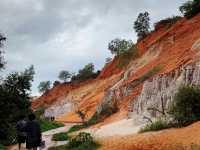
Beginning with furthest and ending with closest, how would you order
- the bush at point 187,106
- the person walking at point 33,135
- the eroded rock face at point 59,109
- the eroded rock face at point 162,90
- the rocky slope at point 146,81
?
the eroded rock face at point 59,109 < the rocky slope at point 146,81 < the eroded rock face at point 162,90 < the bush at point 187,106 < the person walking at point 33,135

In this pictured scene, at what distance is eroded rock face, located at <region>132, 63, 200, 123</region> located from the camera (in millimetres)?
31547

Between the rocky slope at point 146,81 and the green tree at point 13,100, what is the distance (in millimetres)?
6607

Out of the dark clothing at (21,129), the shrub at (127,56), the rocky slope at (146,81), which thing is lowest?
the dark clothing at (21,129)

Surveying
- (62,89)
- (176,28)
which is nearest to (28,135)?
(176,28)

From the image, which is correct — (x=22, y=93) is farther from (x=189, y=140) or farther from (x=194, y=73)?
(x=189, y=140)

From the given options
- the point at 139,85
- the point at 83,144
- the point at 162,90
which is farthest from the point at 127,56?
the point at 83,144

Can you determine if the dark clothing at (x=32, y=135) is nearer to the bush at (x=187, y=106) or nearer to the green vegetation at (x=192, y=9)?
the bush at (x=187, y=106)

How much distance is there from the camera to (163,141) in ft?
59.9

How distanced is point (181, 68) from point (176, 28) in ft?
111

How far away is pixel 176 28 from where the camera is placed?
68500 millimetres

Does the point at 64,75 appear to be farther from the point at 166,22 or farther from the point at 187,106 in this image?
the point at 187,106

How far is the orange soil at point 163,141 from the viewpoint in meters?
17.5

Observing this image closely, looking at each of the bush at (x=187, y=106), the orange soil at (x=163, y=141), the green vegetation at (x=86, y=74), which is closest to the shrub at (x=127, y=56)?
the green vegetation at (x=86, y=74)

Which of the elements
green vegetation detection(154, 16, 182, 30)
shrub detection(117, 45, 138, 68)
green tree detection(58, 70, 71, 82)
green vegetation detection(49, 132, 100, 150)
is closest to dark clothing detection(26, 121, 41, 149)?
green vegetation detection(49, 132, 100, 150)
